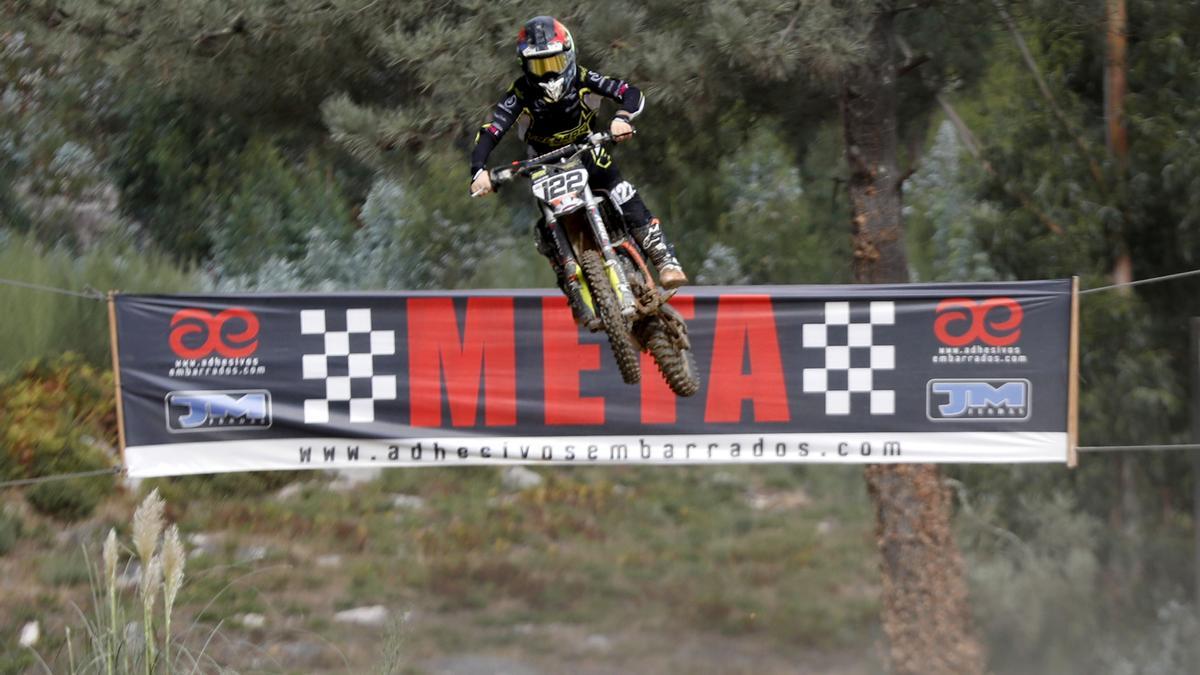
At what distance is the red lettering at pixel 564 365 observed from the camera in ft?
19.0

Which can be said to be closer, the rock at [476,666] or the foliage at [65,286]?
the foliage at [65,286]

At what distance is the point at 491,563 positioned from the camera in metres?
9.49

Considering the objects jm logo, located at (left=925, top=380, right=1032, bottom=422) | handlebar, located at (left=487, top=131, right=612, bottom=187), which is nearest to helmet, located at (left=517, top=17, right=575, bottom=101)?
handlebar, located at (left=487, top=131, right=612, bottom=187)

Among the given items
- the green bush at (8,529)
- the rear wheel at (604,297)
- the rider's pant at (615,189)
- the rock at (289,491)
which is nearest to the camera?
the rear wheel at (604,297)

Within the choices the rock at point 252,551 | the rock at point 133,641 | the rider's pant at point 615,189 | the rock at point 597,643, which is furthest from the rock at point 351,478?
the rock at point 133,641

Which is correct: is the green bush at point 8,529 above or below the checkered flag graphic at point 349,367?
below

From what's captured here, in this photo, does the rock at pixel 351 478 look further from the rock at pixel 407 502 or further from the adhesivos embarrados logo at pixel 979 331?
the adhesivos embarrados logo at pixel 979 331

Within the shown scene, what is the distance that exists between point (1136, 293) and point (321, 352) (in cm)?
585

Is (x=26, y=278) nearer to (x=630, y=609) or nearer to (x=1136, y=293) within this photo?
(x=630, y=609)

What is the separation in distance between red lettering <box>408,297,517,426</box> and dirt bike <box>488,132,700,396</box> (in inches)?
52.8

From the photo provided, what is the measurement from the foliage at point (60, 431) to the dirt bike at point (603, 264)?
176 inches

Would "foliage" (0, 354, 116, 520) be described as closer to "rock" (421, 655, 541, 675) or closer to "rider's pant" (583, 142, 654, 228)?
"rock" (421, 655, 541, 675)

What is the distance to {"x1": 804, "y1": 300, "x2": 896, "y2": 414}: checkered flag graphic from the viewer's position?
5.78 meters

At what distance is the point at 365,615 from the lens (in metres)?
8.94
